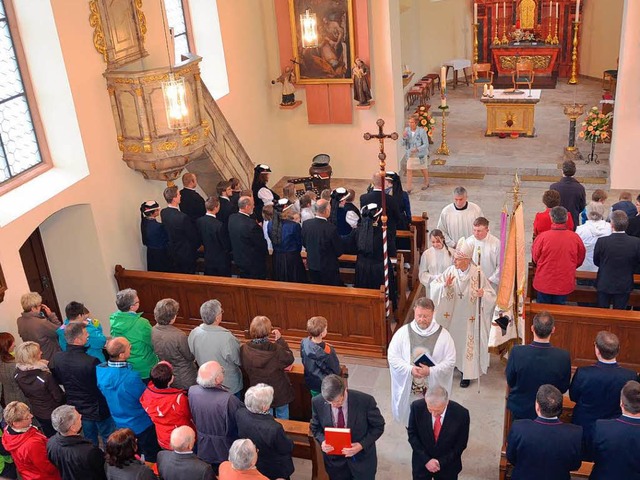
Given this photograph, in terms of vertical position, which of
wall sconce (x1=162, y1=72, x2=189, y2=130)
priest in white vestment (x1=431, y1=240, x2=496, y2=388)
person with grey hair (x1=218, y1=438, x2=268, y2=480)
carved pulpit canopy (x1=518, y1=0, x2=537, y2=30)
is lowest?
priest in white vestment (x1=431, y1=240, x2=496, y2=388)

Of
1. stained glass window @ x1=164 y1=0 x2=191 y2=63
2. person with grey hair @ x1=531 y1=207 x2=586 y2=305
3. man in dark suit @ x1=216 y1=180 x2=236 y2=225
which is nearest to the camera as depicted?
person with grey hair @ x1=531 y1=207 x2=586 y2=305

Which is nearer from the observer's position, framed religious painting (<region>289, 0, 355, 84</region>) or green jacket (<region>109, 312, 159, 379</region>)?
green jacket (<region>109, 312, 159, 379</region>)

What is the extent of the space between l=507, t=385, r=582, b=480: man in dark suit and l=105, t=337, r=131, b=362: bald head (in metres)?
3.48

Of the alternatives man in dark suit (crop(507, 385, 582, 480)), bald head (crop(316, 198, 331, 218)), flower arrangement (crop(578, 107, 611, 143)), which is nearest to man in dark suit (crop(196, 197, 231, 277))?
bald head (crop(316, 198, 331, 218))

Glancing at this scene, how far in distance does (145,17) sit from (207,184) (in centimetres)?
301

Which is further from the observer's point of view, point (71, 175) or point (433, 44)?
point (433, 44)

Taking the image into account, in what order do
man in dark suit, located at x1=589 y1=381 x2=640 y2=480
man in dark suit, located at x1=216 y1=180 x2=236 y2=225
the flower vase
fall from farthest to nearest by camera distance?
the flower vase → man in dark suit, located at x1=216 y1=180 x2=236 y2=225 → man in dark suit, located at x1=589 y1=381 x2=640 y2=480

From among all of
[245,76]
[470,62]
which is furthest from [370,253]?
[470,62]

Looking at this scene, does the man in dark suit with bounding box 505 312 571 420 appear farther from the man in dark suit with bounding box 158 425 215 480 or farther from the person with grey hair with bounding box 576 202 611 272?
the person with grey hair with bounding box 576 202 611 272

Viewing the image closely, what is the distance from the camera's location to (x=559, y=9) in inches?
837

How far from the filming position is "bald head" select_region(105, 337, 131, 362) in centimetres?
701

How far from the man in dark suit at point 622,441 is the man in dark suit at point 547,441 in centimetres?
17

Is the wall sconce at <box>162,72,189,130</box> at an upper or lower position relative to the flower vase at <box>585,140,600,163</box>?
upper

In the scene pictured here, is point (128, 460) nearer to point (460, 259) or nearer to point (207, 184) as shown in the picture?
point (460, 259)
